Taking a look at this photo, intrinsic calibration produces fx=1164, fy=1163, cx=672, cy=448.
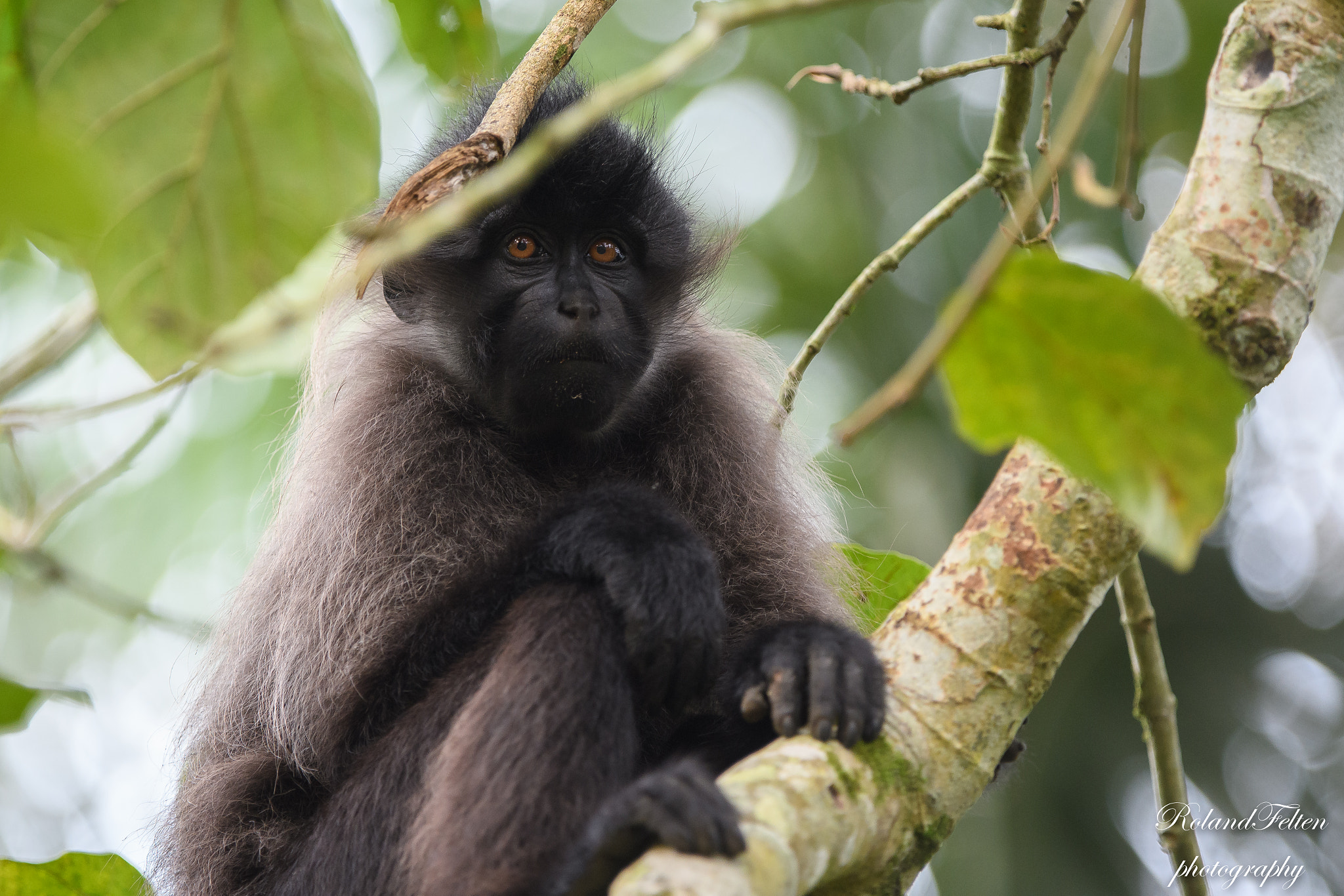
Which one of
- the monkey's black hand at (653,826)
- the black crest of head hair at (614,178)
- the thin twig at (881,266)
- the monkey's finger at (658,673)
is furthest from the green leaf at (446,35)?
the monkey's black hand at (653,826)

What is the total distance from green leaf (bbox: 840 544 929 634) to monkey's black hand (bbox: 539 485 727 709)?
0.74m

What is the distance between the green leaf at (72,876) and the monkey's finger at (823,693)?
6.20 feet

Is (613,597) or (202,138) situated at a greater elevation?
(202,138)

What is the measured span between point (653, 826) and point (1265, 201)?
5.29ft

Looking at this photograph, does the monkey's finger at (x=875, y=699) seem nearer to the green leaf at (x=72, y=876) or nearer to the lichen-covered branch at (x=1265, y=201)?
the lichen-covered branch at (x=1265, y=201)

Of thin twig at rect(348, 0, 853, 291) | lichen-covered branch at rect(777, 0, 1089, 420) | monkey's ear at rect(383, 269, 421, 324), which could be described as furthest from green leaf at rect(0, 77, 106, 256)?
monkey's ear at rect(383, 269, 421, 324)

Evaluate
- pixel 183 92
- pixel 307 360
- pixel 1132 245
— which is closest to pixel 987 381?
pixel 183 92

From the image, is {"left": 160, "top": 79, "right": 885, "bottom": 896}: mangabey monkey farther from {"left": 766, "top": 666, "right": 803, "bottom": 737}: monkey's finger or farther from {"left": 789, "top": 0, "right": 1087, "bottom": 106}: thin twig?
{"left": 789, "top": 0, "right": 1087, "bottom": 106}: thin twig

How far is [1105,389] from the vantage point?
Answer: 1.42m

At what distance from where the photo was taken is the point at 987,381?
1380 millimetres

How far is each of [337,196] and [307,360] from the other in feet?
8.08

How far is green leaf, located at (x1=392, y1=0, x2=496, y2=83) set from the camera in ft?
10.7

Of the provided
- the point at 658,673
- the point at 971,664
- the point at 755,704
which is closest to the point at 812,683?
the point at 755,704

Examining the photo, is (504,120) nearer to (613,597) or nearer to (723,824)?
(613,597)
